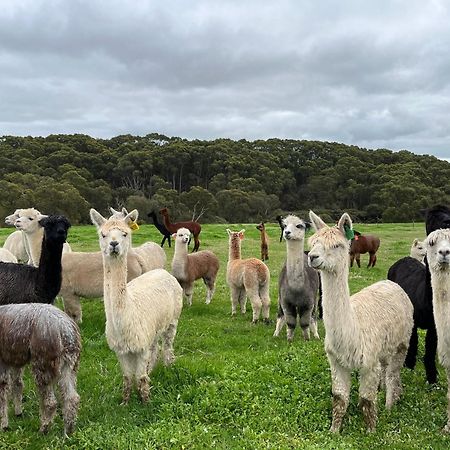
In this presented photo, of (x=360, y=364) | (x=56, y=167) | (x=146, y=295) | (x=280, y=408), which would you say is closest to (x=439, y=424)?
(x=360, y=364)

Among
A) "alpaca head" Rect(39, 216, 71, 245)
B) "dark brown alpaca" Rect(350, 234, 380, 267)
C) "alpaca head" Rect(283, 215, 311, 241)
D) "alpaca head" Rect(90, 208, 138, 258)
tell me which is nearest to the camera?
"alpaca head" Rect(90, 208, 138, 258)

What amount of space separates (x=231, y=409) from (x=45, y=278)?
120 inches

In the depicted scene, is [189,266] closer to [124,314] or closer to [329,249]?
[124,314]

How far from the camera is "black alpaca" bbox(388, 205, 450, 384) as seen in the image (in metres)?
5.93

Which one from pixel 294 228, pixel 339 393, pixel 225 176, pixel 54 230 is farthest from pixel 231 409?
pixel 225 176

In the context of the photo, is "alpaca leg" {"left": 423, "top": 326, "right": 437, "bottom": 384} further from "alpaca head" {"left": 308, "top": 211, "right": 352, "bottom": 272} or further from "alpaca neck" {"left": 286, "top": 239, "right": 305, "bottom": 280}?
"alpaca neck" {"left": 286, "top": 239, "right": 305, "bottom": 280}

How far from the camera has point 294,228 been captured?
7.59m

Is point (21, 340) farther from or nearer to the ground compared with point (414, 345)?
farther from the ground

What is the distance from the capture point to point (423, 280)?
6.33 m

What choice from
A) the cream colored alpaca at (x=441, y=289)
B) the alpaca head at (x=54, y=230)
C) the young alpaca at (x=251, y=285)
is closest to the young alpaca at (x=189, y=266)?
the young alpaca at (x=251, y=285)

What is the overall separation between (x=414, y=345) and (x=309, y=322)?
6.08 feet

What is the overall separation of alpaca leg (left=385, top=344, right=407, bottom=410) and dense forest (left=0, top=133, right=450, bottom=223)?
29093 mm

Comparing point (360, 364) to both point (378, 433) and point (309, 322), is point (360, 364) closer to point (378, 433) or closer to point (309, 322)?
point (378, 433)

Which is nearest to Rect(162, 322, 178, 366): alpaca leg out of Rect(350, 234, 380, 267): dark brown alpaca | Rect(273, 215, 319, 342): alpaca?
Rect(273, 215, 319, 342): alpaca
